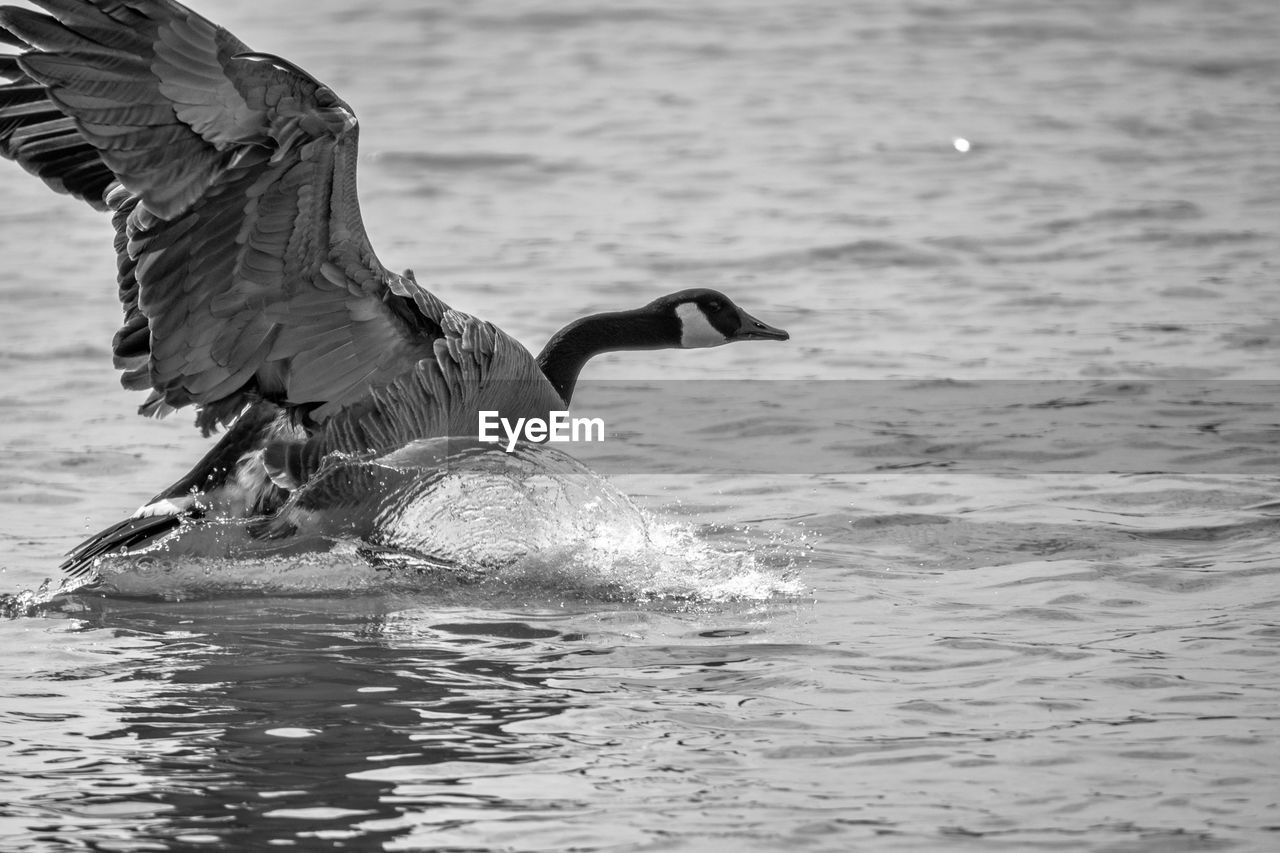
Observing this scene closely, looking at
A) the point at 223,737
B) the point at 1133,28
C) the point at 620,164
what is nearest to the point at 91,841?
the point at 223,737

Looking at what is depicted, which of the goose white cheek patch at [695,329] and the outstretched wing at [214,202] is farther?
the goose white cheek patch at [695,329]

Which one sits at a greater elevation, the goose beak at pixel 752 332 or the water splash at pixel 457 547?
the goose beak at pixel 752 332

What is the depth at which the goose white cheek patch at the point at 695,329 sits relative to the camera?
8414 millimetres

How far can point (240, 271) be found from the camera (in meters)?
6.87

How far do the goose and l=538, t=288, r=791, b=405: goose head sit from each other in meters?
0.02

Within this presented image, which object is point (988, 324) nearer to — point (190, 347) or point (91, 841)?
point (190, 347)

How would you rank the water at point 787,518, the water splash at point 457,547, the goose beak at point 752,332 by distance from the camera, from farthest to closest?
the goose beak at point 752,332
the water splash at point 457,547
the water at point 787,518

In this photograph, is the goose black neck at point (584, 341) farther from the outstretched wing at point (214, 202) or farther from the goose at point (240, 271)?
the outstretched wing at point (214, 202)

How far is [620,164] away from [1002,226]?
3.53 m

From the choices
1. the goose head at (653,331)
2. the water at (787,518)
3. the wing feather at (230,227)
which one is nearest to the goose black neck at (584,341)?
the goose head at (653,331)

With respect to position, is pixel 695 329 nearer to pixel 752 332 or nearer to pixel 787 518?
pixel 752 332

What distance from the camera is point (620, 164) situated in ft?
51.0

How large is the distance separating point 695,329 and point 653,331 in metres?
0.19

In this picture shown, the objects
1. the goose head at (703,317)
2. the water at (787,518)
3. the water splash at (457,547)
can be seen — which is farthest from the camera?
the goose head at (703,317)
